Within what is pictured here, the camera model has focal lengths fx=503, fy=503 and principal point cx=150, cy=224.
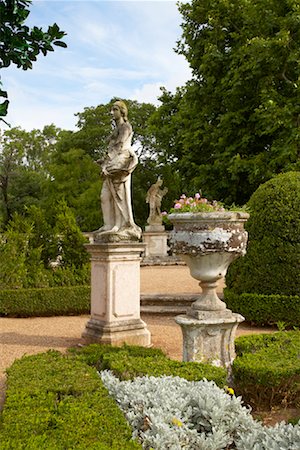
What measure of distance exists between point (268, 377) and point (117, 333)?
3087 mm

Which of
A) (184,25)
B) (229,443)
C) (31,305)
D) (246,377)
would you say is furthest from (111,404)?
(184,25)

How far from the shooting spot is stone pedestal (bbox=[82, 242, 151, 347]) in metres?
7.17

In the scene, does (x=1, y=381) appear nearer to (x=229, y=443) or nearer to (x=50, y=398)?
(x=50, y=398)

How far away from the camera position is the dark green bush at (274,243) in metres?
8.66

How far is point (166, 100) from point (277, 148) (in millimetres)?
6388

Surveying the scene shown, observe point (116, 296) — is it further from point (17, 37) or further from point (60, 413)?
point (17, 37)

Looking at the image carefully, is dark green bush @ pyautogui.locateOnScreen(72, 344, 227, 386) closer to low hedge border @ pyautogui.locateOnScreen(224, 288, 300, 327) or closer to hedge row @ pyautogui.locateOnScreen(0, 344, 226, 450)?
hedge row @ pyautogui.locateOnScreen(0, 344, 226, 450)

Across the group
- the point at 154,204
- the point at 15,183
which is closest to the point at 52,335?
the point at 154,204

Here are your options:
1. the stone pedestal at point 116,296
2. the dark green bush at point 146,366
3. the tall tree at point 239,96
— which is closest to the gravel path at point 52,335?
the stone pedestal at point 116,296

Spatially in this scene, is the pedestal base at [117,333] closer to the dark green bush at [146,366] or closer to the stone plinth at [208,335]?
the dark green bush at [146,366]

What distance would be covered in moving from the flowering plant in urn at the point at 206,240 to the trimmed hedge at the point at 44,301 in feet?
17.3

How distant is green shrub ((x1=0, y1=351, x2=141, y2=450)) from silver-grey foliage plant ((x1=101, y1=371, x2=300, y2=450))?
198 mm

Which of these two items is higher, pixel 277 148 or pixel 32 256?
pixel 277 148

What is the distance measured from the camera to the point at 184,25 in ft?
57.4
